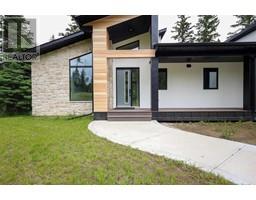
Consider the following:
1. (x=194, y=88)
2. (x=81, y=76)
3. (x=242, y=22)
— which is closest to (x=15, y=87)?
(x=81, y=76)

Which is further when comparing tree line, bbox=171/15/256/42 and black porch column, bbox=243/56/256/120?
tree line, bbox=171/15/256/42

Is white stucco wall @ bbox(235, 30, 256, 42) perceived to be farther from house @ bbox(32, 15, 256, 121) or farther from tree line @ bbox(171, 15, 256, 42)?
tree line @ bbox(171, 15, 256, 42)

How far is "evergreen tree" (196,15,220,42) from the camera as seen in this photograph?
92.6 ft

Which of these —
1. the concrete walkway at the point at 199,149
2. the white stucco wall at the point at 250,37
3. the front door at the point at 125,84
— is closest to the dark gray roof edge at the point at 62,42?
the front door at the point at 125,84

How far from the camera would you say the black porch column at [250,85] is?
8656mm

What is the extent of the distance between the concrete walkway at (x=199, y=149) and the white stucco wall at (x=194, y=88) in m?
5.08

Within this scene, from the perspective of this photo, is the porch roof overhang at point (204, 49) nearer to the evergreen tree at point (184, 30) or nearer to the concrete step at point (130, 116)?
the concrete step at point (130, 116)

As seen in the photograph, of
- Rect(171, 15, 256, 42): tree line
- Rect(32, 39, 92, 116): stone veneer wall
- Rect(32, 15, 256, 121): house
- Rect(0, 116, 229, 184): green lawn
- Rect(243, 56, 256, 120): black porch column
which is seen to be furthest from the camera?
Rect(171, 15, 256, 42): tree line

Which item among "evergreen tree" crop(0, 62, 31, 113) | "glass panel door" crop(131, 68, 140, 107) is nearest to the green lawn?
"glass panel door" crop(131, 68, 140, 107)

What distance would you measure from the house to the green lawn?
4054mm

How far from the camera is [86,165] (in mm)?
3791
